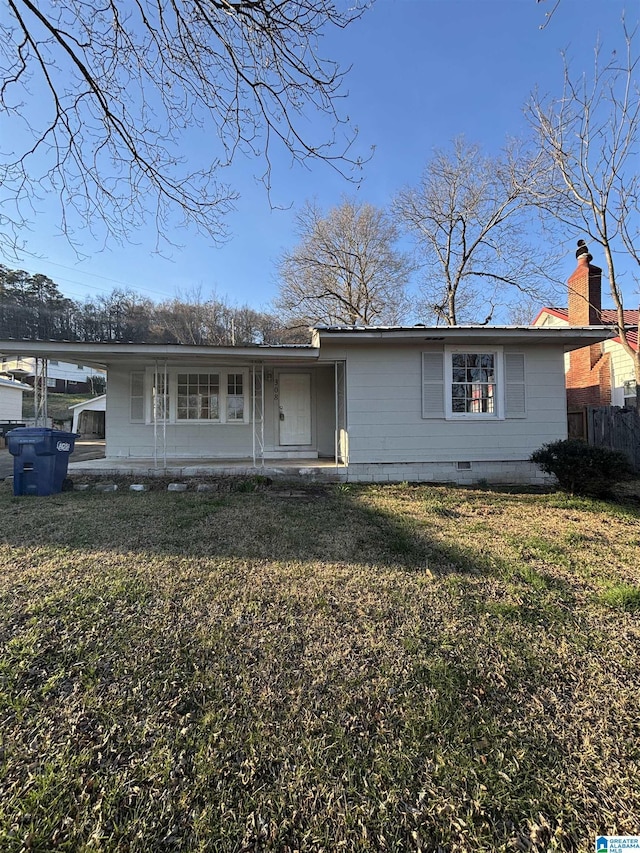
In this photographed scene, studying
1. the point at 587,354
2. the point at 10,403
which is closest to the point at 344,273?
the point at 587,354

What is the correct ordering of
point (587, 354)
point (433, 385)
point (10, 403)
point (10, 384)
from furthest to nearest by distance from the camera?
→ point (10, 403) < point (10, 384) < point (587, 354) < point (433, 385)

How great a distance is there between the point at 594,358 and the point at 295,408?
11.5 m

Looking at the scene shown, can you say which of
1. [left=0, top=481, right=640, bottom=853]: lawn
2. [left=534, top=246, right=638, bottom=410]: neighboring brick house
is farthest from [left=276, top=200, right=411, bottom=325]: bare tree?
[left=0, top=481, right=640, bottom=853]: lawn

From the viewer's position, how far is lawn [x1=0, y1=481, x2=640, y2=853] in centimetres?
142

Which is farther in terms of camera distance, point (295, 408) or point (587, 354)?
point (587, 354)

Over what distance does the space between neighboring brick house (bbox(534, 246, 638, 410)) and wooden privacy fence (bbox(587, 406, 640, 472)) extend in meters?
1.47

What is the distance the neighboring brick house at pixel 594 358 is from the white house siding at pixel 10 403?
26.8 meters

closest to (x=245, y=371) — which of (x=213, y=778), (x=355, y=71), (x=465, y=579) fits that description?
(x=355, y=71)

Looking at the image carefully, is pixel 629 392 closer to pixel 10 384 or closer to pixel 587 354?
pixel 587 354

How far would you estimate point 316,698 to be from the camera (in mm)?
1979

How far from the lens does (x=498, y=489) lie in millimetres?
7617

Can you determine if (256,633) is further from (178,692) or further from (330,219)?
(330,219)

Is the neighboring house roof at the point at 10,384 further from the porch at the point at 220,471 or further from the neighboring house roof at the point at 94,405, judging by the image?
the porch at the point at 220,471

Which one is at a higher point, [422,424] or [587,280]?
[587,280]
